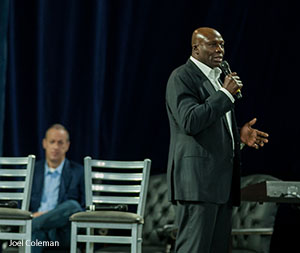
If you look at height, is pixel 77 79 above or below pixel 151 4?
below

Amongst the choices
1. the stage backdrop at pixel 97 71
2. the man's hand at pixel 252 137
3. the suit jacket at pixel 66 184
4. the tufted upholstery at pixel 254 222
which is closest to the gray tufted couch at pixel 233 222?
the tufted upholstery at pixel 254 222

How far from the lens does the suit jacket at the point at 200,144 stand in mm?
2506

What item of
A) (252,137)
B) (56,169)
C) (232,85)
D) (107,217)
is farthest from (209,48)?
(56,169)

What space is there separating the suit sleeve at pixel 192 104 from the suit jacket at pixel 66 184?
1964mm

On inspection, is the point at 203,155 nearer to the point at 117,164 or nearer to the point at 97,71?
the point at 117,164

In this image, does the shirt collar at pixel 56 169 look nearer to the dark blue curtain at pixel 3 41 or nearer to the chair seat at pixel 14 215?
the dark blue curtain at pixel 3 41

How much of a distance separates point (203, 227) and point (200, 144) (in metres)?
0.33

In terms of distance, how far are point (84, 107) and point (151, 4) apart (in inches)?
37.5

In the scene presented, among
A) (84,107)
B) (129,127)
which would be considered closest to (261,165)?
(129,127)

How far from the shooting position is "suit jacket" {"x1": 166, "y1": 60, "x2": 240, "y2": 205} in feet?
8.22

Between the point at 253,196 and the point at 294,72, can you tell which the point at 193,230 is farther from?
the point at 294,72

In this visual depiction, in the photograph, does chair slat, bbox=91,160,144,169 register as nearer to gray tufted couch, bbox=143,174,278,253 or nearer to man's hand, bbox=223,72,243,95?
gray tufted couch, bbox=143,174,278,253

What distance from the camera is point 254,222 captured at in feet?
14.1

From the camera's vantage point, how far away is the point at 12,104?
4938 mm
